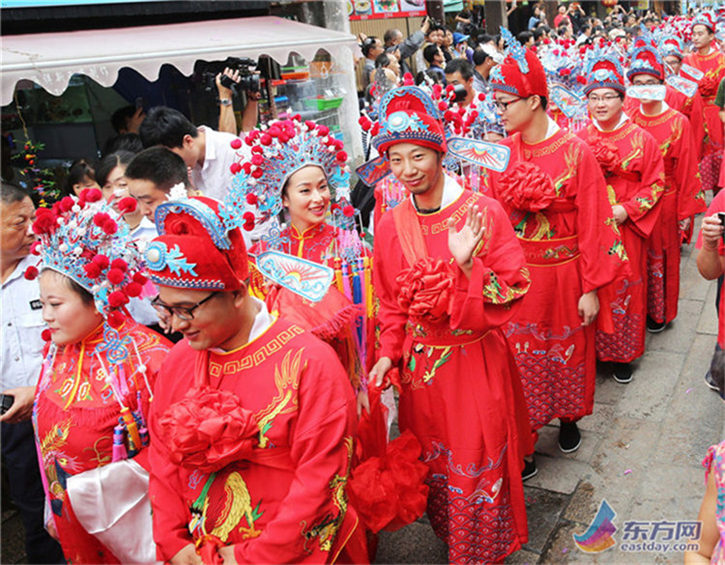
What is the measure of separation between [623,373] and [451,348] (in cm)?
242

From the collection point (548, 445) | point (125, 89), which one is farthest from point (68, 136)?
point (548, 445)

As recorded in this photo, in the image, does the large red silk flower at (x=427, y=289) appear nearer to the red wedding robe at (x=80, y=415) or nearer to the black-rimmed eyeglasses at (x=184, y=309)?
the black-rimmed eyeglasses at (x=184, y=309)

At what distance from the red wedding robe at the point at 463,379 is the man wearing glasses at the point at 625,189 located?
202 cm

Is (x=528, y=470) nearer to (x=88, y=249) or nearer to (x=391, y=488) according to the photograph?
(x=391, y=488)

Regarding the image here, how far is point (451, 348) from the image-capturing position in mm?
2742

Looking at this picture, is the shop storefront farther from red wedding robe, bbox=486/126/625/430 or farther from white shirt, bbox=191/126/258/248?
red wedding robe, bbox=486/126/625/430

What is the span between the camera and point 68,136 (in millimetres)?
7066

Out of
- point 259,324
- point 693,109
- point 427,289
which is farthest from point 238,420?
point 693,109

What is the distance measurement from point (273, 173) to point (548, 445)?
2230mm

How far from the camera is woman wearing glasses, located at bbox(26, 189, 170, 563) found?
256 centimetres

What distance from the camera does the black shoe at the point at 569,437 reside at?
384cm

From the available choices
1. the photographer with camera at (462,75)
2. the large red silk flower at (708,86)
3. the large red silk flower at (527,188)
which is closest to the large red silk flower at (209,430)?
the large red silk flower at (527,188)

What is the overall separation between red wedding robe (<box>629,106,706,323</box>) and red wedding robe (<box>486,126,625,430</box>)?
1669 mm

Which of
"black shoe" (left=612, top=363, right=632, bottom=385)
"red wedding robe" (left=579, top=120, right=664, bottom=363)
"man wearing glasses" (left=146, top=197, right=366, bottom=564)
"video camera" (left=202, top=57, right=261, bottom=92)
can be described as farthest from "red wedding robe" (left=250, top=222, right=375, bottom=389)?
"video camera" (left=202, top=57, right=261, bottom=92)
